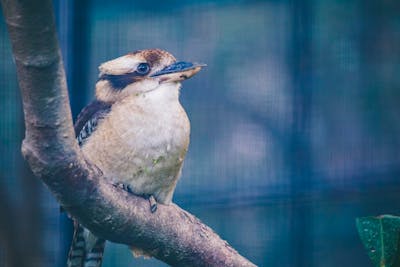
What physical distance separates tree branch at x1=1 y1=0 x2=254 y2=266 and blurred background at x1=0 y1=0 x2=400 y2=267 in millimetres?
144

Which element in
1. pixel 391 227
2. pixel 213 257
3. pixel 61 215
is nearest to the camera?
pixel 391 227

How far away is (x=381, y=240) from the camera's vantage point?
3.58 ft

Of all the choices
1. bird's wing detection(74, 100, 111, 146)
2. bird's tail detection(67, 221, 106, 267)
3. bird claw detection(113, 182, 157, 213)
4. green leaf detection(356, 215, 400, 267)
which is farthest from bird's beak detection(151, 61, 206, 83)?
green leaf detection(356, 215, 400, 267)

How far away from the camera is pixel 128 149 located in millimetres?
1395

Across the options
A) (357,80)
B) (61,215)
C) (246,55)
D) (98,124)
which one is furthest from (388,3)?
(61,215)

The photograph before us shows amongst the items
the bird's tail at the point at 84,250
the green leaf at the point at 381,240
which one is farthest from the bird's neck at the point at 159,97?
the green leaf at the point at 381,240

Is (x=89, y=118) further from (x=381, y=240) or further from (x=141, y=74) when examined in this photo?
(x=381, y=240)

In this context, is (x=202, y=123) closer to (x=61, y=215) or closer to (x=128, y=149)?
(x=128, y=149)

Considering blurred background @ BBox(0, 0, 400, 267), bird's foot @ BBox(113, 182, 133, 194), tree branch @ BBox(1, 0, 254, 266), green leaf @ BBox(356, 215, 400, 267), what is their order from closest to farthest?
tree branch @ BBox(1, 0, 254, 266), green leaf @ BBox(356, 215, 400, 267), bird's foot @ BBox(113, 182, 133, 194), blurred background @ BBox(0, 0, 400, 267)

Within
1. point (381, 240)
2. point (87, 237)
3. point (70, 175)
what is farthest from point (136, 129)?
point (381, 240)

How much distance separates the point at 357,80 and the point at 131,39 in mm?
506

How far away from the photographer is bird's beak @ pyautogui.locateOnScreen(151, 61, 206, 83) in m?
1.45

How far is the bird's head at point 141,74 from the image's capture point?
1.45 m

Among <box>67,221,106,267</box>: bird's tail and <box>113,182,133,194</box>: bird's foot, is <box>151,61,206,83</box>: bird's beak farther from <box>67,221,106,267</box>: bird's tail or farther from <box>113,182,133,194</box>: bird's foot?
<box>67,221,106,267</box>: bird's tail
